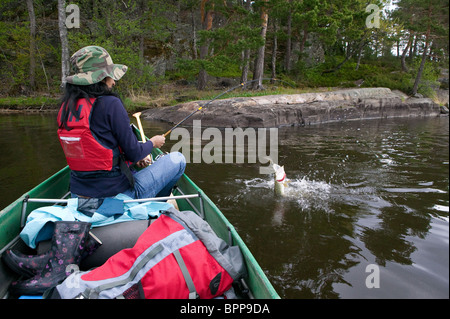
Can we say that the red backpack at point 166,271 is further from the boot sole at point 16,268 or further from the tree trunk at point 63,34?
the tree trunk at point 63,34

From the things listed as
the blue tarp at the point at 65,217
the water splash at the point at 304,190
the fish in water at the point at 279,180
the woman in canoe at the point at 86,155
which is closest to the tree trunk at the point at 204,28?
the water splash at the point at 304,190

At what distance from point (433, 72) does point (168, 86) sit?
16873mm

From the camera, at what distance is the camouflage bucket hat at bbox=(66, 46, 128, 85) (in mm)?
2590

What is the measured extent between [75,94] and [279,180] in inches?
128

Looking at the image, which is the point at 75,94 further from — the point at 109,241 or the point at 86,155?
the point at 109,241

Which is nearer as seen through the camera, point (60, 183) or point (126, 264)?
point (126, 264)

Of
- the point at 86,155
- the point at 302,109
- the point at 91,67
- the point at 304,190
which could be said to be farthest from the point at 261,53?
the point at 86,155

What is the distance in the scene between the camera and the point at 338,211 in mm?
4426

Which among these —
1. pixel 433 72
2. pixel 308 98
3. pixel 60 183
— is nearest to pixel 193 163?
pixel 60 183

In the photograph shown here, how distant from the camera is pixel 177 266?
196cm

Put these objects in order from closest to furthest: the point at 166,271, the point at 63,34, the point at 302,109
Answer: the point at 166,271 < the point at 302,109 < the point at 63,34

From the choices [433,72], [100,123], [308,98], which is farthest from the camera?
[433,72]
